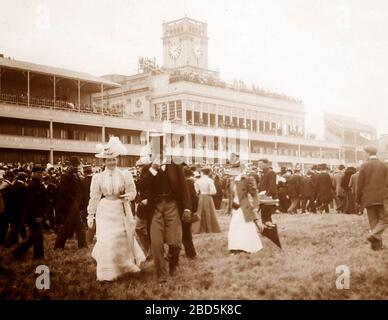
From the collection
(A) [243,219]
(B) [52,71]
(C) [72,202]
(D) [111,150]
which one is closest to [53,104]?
(B) [52,71]

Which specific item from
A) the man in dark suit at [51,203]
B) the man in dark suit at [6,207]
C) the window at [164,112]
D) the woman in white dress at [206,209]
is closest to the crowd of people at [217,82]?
the window at [164,112]

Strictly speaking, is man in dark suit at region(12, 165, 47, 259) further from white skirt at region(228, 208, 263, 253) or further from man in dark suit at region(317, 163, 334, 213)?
man in dark suit at region(317, 163, 334, 213)

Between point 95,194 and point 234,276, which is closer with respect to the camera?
point 234,276

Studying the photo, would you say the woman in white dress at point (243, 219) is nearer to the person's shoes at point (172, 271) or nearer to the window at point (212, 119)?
the person's shoes at point (172, 271)

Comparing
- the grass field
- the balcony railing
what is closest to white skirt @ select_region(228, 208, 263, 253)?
the grass field

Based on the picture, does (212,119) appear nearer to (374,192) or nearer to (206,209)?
(206,209)
